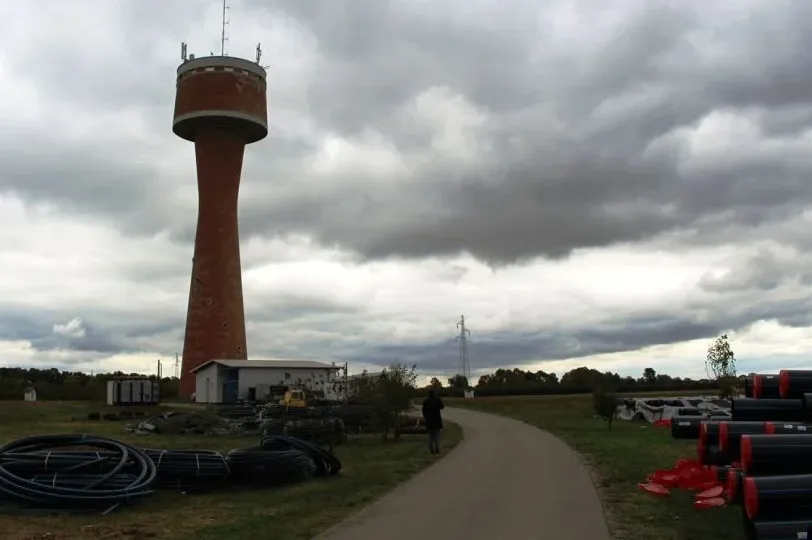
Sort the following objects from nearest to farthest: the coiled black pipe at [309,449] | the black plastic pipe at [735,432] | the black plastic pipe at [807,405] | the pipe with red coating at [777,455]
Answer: the pipe with red coating at [777,455], the black plastic pipe at [735,432], the black plastic pipe at [807,405], the coiled black pipe at [309,449]

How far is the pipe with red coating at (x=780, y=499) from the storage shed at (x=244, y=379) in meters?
40.1

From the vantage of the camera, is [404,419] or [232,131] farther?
[232,131]

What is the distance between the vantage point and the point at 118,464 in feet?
39.3

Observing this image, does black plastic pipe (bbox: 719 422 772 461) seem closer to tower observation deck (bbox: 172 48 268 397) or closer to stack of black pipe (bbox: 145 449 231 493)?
stack of black pipe (bbox: 145 449 231 493)

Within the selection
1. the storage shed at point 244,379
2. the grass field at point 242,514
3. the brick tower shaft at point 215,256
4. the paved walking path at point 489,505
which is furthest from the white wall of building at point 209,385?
the paved walking path at point 489,505

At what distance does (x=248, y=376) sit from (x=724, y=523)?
42.0 metres

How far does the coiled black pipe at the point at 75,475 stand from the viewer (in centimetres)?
1112

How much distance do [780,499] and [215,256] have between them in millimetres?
45927

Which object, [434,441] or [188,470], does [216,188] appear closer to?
[434,441]

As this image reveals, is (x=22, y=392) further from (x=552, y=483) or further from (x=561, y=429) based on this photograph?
(x=552, y=483)

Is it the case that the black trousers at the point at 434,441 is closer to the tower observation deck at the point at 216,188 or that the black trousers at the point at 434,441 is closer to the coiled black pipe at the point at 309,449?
the coiled black pipe at the point at 309,449

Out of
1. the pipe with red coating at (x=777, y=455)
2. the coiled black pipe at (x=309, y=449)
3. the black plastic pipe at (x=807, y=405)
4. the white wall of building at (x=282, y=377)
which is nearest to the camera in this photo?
the pipe with red coating at (x=777, y=455)

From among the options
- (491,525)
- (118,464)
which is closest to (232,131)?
(118,464)

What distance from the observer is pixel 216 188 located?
5062cm
